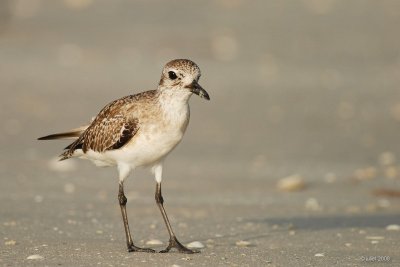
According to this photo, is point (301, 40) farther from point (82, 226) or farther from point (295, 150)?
point (82, 226)

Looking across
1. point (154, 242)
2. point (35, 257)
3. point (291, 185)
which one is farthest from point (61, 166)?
Result: point (35, 257)

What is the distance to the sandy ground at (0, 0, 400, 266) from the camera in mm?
8906

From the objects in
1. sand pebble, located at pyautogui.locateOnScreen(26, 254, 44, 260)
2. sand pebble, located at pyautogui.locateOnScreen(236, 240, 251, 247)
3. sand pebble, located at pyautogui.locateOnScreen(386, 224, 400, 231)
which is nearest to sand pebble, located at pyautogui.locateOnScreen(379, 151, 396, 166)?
sand pebble, located at pyautogui.locateOnScreen(386, 224, 400, 231)

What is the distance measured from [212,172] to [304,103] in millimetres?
4089

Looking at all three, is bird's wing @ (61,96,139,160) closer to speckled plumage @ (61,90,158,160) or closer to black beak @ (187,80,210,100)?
speckled plumage @ (61,90,158,160)

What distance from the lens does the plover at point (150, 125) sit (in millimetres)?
8188

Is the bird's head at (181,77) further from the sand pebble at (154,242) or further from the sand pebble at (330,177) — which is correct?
the sand pebble at (330,177)

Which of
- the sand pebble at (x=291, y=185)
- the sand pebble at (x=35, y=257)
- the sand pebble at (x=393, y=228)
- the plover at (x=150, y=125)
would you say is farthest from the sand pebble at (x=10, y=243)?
the sand pebble at (x=291, y=185)

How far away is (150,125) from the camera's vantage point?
825 cm

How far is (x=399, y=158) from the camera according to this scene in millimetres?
13227

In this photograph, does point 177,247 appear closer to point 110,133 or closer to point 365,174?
point 110,133

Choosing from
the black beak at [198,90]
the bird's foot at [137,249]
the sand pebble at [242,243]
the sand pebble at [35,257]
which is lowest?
the sand pebble at [35,257]

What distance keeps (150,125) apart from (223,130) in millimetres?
6428

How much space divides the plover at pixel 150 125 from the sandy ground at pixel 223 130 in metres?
0.75
